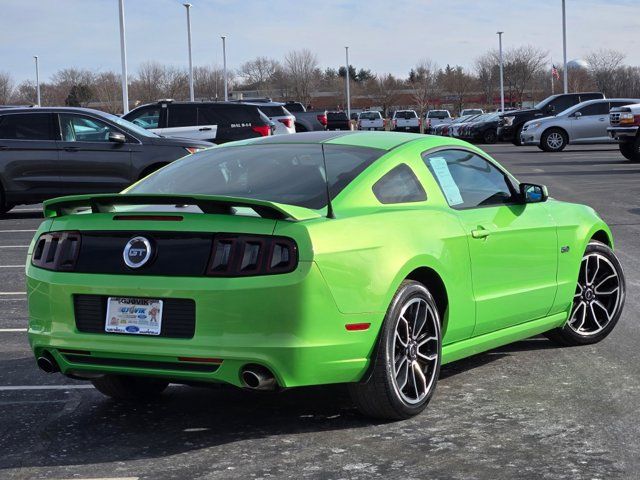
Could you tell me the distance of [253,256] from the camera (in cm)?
484

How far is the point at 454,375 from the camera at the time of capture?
21.2ft

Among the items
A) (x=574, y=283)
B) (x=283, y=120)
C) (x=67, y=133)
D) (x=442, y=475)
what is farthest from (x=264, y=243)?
(x=283, y=120)

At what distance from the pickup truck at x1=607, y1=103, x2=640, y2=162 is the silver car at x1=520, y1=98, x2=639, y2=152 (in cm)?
725

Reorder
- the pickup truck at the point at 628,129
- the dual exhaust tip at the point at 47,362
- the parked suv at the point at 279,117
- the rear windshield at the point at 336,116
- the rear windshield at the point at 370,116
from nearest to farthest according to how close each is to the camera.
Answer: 1. the dual exhaust tip at the point at 47,362
2. the pickup truck at the point at 628,129
3. the parked suv at the point at 279,117
4. the rear windshield at the point at 336,116
5. the rear windshield at the point at 370,116

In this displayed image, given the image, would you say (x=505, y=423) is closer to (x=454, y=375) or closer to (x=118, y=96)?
(x=454, y=375)

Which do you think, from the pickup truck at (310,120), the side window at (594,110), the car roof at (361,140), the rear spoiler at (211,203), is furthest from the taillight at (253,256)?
the pickup truck at (310,120)

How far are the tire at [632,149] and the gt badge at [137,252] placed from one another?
23.2 metres

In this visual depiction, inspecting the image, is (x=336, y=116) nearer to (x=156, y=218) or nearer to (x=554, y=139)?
(x=554, y=139)

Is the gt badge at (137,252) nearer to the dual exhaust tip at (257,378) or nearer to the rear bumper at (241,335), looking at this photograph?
the rear bumper at (241,335)

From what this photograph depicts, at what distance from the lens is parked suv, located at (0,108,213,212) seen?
16.8m

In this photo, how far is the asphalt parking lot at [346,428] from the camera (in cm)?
462

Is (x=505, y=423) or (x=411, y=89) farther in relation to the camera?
(x=411, y=89)

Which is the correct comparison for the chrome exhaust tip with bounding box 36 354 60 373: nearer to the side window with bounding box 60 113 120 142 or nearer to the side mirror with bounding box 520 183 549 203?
the side mirror with bounding box 520 183 549 203

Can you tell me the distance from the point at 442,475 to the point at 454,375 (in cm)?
198
